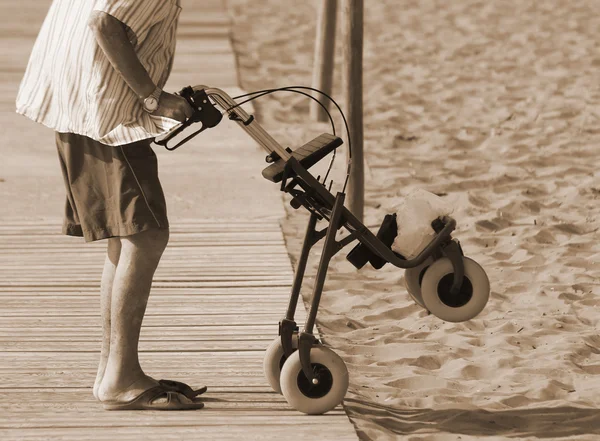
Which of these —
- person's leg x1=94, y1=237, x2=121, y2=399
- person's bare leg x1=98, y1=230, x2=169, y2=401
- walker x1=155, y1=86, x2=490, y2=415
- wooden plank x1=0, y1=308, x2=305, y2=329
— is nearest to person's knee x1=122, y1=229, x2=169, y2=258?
person's bare leg x1=98, y1=230, x2=169, y2=401

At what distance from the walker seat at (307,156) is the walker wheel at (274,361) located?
0.64 meters

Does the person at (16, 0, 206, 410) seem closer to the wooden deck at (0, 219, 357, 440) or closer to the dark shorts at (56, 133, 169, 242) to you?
the dark shorts at (56, 133, 169, 242)

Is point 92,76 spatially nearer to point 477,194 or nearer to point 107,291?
point 107,291

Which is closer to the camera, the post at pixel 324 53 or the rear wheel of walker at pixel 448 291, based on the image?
the rear wheel of walker at pixel 448 291

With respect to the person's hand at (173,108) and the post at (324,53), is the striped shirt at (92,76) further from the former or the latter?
the post at (324,53)

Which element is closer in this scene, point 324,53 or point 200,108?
point 200,108

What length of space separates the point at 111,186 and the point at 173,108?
1.23ft

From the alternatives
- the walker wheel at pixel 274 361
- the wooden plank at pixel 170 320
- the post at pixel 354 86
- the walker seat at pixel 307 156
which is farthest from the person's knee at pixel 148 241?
the post at pixel 354 86

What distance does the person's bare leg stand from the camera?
3.76m

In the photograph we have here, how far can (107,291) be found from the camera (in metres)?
3.88

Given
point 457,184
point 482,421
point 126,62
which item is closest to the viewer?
point 126,62

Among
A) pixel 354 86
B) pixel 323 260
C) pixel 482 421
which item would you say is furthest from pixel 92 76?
pixel 354 86

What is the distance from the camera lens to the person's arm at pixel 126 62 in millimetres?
3471

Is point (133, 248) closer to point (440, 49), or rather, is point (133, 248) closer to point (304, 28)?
point (440, 49)
